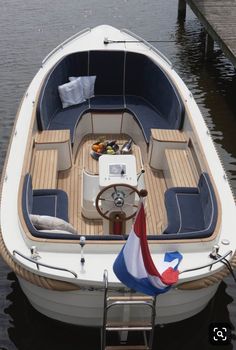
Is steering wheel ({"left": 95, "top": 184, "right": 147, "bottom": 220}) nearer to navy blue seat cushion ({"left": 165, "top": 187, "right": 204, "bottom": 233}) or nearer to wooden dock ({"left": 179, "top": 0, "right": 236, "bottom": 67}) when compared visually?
navy blue seat cushion ({"left": 165, "top": 187, "right": 204, "bottom": 233})

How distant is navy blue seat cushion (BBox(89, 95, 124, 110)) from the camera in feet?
32.9

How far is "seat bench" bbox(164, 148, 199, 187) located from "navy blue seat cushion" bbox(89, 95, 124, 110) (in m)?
2.33

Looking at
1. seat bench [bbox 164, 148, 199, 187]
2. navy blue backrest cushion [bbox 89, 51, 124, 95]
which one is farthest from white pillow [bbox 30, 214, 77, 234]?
navy blue backrest cushion [bbox 89, 51, 124, 95]

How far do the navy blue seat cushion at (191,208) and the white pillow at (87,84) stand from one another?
438 cm

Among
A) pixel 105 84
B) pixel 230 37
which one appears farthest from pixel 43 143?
pixel 230 37

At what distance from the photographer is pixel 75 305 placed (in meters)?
5.25

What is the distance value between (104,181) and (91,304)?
66.4 inches

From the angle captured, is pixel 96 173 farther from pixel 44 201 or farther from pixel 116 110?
pixel 116 110

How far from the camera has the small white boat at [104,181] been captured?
5.20 meters

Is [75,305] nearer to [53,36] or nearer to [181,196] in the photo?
[181,196]

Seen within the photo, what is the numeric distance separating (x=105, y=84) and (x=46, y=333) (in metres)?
6.28

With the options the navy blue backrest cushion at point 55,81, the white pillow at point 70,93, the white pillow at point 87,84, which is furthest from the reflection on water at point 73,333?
the white pillow at point 87,84

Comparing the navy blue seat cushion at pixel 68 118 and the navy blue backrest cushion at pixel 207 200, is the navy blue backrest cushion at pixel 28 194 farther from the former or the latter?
the navy blue seat cushion at pixel 68 118

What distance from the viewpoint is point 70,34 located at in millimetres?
17219
